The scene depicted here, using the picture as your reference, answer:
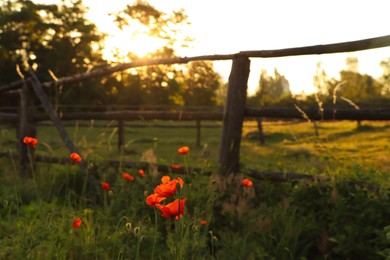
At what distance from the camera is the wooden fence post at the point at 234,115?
398cm

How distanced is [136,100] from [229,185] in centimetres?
3526

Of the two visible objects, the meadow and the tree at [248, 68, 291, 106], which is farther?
the tree at [248, 68, 291, 106]

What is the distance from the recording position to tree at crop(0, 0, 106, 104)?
110ft

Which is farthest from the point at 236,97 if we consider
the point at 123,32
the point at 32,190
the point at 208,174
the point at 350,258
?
the point at 123,32

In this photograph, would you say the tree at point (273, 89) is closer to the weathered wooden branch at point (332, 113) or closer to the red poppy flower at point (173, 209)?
the weathered wooden branch at point (332, 113)

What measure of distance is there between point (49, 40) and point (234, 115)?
108 ft

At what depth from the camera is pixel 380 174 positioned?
13.1 feet

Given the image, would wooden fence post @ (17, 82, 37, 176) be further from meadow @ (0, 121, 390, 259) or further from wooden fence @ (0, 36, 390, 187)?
meadow @ (0, 121, 390, 259)

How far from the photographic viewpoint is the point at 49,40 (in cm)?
3459

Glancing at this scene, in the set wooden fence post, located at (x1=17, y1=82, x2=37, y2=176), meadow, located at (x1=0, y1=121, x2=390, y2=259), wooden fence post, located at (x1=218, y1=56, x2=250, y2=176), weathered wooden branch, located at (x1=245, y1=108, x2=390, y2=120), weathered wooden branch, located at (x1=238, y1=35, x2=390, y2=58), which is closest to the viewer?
meadow, located at (x1=0, y1=121, x2=390, y2=259)

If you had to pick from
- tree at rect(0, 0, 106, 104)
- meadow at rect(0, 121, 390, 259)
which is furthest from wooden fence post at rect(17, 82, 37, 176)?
tree at rect(0, 0, 106, 104)

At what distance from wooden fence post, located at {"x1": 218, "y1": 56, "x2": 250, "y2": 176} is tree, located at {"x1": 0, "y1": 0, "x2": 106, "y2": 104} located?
30011mm

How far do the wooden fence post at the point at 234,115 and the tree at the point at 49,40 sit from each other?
3001 centimetres

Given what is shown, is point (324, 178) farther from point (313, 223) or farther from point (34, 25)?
point (34, 25)
